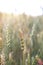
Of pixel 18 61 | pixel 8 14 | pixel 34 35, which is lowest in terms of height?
pixel 18 61

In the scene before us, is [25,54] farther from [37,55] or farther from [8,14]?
[8,14]

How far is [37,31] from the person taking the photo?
5.46 ft

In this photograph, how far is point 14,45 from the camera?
164 centimetres

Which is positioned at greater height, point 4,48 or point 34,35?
point 34,35

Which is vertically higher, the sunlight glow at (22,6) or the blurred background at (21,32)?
the sunlight glow at (22,6)

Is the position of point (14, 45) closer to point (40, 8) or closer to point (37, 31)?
point (37, 31)

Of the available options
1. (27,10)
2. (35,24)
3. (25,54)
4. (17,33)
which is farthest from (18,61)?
(27,10)

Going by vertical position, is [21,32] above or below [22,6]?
below

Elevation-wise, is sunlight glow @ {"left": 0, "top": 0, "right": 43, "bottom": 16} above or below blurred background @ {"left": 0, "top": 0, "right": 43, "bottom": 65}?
above

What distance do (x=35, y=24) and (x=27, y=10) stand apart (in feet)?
0.53

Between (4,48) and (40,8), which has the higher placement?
(40,8)

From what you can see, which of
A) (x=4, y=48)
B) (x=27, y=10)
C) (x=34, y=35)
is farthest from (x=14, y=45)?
Result: (x=27, y=10)

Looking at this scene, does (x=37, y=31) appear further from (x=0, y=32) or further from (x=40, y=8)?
(x=0, y=32)

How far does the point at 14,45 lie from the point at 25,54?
0.46 feet
